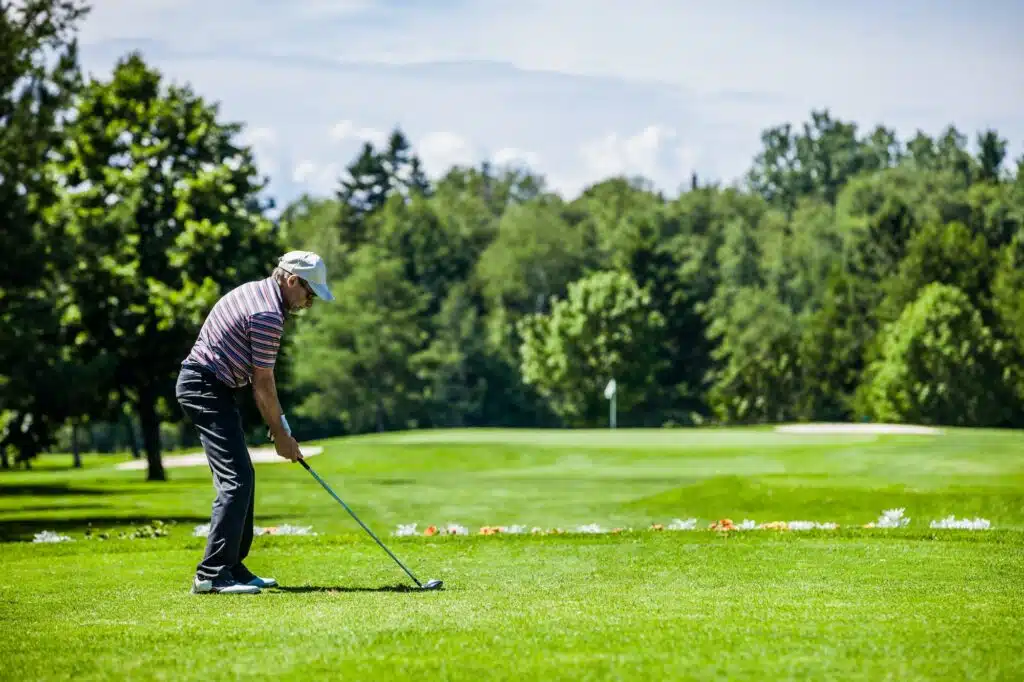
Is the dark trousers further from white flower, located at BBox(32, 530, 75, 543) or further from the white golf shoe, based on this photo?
white flower, located at BBox(32, 530, 75, 543)

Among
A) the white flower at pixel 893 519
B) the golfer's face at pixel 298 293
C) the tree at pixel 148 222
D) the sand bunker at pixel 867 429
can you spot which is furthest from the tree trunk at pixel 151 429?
the golfer's face at pixel 298 293

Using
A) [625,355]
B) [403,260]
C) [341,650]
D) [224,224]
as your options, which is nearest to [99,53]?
[224,224]

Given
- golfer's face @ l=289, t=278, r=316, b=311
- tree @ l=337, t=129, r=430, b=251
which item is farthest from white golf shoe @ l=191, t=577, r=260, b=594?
tree @ l=337, t=129, r=430, b=251

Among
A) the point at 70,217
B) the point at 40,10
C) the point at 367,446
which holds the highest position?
the point at 40,10

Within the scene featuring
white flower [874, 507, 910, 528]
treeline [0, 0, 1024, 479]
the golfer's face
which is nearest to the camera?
the golfer's face

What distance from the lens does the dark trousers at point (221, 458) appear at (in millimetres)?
9180

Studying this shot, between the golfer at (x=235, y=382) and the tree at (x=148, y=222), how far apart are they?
77.9 ft

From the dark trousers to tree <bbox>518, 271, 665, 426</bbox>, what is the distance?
7628cm

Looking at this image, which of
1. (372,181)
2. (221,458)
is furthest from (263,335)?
(372,181)

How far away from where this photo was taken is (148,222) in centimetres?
3547

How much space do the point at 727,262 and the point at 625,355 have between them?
17.4 meters

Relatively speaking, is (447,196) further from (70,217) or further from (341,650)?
(341,650)

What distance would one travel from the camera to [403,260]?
10081cm

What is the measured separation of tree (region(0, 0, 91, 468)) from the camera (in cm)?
2544
